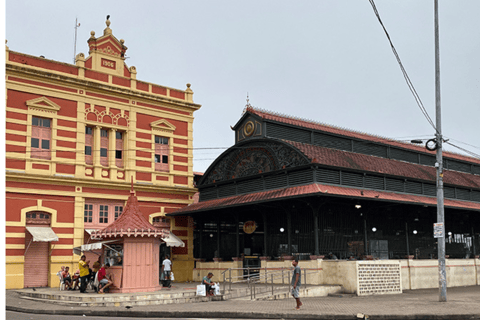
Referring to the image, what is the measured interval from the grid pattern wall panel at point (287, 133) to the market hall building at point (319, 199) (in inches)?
2.3

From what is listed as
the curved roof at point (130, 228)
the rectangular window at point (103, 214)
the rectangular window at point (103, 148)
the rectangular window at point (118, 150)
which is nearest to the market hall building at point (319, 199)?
the rectangular window at point (103, 214)

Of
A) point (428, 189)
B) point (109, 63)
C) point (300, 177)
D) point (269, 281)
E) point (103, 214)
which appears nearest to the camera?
point (269, 281)

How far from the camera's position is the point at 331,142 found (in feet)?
105

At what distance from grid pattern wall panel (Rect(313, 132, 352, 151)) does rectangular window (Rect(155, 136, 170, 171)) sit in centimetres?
906

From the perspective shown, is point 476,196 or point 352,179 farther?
point 476,196

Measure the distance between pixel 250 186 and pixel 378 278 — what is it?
8475mm

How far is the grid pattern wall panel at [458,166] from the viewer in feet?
129

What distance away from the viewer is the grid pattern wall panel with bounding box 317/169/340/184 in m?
25.1

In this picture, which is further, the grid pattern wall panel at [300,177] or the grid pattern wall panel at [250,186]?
the grid pattern wall panel at [250,186]

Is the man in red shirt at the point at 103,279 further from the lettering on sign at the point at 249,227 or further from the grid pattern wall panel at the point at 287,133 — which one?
the grid pattern wall panel at the point at 287,133

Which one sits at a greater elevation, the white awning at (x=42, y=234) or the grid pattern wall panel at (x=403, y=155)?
the grid pattern wall panel at (x=403, y=155)

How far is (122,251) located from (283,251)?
28.4ft

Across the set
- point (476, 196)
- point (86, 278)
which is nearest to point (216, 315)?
point (86, 278)

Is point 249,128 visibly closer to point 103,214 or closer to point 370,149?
point 370,149
